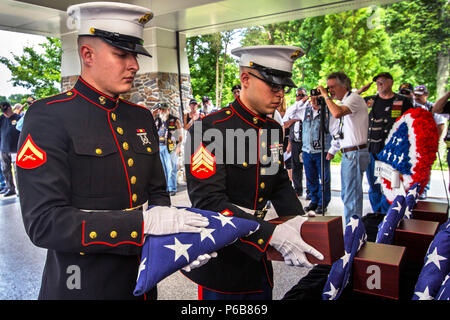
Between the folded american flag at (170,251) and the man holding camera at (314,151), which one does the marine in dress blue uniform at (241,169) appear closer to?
the folded american flag at (170,251)

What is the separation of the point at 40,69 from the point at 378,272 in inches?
471

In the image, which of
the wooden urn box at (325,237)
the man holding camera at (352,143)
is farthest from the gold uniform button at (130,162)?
the man holding camera at (352,143)

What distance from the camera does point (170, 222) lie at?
3.01 feet

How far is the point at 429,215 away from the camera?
7.94ft

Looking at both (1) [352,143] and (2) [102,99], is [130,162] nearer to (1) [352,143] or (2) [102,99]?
(2) [102,99]

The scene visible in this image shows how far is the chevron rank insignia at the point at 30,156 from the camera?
0.93 metres

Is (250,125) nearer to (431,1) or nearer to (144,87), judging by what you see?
(144,87)

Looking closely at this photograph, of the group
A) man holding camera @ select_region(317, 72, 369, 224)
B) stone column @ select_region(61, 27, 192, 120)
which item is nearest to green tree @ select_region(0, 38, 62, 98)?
stone column @ select_region(61, 27, 192, 120)

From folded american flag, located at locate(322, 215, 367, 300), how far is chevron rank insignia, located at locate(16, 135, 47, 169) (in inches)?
44.2

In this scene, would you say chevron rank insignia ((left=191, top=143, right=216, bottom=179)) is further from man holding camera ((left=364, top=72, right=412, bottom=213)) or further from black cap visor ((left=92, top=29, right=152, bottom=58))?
man holding camera ((left=364, top=72, right=412, bottom=213))

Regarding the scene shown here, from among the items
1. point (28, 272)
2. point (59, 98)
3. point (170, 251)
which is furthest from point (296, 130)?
point (170, 251)

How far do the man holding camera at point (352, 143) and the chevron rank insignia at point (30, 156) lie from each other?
3310 mm

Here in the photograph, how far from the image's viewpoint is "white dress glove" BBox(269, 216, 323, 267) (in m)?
1.06

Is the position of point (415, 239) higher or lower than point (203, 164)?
lower
